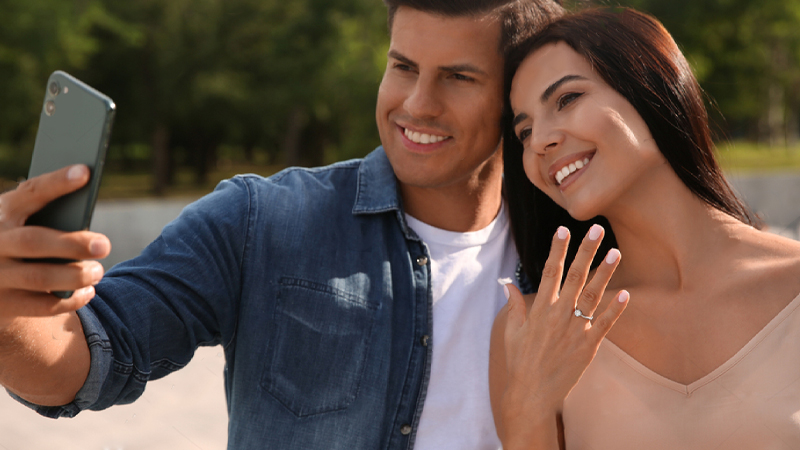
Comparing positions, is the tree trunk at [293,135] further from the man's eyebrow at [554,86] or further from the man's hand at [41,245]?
the man's hand at [41,245]

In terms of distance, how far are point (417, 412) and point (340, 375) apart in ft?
1.06

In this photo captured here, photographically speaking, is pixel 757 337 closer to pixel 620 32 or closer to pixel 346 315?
pixel 620 32

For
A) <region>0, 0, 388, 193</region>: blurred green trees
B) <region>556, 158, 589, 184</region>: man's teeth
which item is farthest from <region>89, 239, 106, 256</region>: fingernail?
<region>0, 0, 388, 193</region>: blurred green trees

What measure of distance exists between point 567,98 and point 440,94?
62 cm

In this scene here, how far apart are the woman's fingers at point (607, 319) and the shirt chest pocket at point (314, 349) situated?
0.87m

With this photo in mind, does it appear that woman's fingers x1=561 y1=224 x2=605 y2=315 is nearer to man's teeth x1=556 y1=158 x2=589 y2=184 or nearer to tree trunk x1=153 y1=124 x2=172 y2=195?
man's teeth x1=556 y1=158 x2=589 y2=184

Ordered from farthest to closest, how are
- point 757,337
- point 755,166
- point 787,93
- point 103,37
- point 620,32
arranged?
1. point 787,93
2. point 103,37
3. point 755,166
4. point 620,32
5. point 757,337

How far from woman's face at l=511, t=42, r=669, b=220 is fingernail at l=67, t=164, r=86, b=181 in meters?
1.55

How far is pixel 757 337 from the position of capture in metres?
2.29

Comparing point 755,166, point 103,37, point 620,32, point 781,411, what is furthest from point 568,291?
point 103,37

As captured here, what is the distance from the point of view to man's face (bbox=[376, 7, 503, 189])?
9.44 feet

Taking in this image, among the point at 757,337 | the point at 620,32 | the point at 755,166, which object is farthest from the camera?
the point at 755,166

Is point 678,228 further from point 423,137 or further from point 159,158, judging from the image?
point 159,158

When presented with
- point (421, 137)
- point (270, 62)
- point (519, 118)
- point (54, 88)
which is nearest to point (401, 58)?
point (421, 137)
